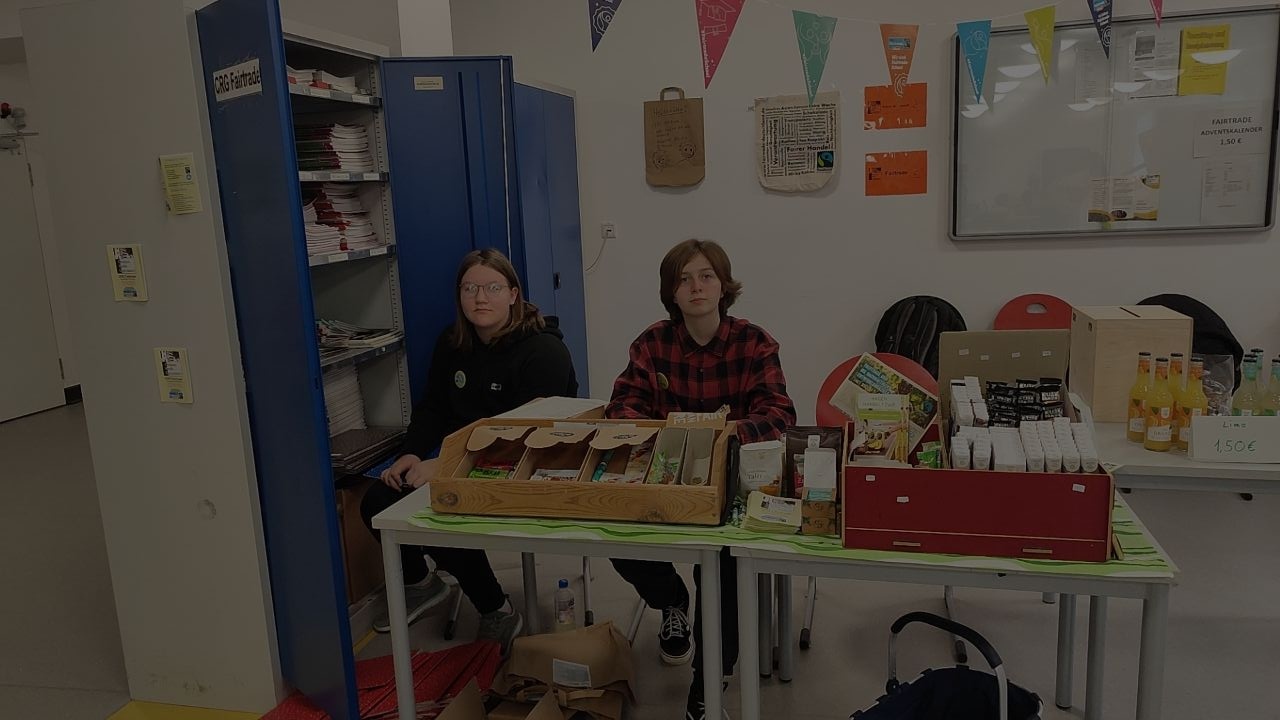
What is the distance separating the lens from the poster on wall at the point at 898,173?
416 cm

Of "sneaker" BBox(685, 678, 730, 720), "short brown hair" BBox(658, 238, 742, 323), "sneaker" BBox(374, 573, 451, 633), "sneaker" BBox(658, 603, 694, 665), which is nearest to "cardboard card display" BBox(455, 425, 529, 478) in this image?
"short brown hair" BBox(658, 238, 742, 323)

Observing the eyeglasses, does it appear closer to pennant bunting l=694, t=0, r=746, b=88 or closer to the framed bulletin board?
pennant bunting l=694, t=0, r=746, b=88

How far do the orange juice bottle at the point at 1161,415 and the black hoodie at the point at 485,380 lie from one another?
1675 mm

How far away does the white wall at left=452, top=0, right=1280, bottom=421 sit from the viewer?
13.2 ft

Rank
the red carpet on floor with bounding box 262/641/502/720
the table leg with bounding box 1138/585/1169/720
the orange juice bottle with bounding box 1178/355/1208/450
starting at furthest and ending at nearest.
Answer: the red carpet on floor with bounding box 262/641/502/720 < the orange juice bottle with bounding box 1178/355/1208/450 < the table leg with bounding box 1138/585/1169/720

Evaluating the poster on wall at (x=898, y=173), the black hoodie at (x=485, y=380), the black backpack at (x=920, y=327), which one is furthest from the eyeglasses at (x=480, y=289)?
the poster on wall at (x=898, y=173)

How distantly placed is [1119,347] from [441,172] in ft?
7.85

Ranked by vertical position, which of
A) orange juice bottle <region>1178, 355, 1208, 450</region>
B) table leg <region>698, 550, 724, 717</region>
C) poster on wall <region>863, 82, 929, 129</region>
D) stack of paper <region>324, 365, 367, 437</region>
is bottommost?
table leg <region>698, 550, 724, 717</region>

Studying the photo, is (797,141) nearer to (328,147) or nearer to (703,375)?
(703,375)

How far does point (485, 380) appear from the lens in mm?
2939

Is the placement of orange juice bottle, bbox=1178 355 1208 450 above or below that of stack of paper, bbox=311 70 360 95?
below

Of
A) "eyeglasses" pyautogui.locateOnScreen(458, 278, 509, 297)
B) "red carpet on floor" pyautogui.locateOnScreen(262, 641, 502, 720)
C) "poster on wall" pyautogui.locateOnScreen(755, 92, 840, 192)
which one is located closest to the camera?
"red carpet on floor" pyautogui.locateOnScreen(262, 641, 502, 720)

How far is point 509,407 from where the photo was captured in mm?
2934

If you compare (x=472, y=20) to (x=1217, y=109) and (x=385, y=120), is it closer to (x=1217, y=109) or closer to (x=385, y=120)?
(x=385, y=120)
